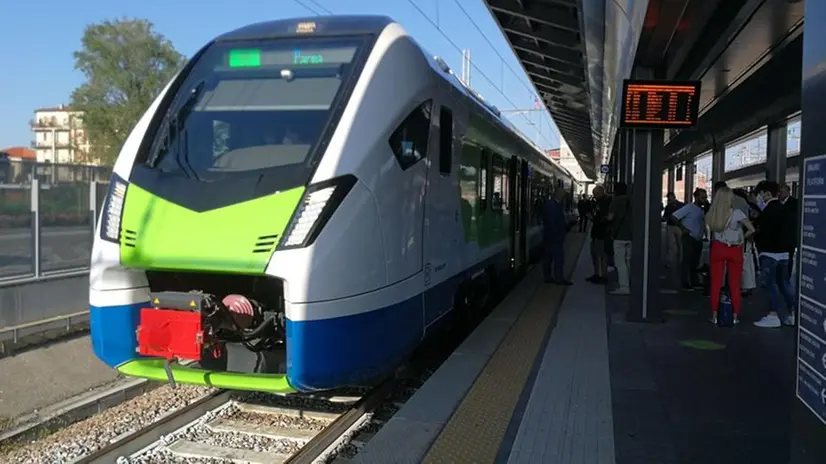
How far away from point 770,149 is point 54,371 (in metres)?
15.4

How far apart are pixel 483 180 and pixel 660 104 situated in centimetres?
226

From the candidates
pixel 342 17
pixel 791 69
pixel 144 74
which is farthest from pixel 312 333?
pixel 144 74

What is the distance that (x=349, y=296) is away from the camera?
4.81m

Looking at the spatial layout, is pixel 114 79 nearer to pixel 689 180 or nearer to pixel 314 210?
pixel 689 180

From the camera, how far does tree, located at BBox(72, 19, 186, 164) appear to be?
175 ft

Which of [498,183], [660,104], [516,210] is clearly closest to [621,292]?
[516,210]

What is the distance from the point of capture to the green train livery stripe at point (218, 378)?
4727 mm

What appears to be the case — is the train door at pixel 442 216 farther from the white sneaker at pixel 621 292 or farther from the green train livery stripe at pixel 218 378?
the white sneaker at pixel 621 292

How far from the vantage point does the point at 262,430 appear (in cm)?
573

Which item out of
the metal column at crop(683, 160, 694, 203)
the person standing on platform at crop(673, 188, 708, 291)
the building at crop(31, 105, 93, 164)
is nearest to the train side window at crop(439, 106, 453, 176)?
the person standing on platform at crop(673, 188, 708, 291)

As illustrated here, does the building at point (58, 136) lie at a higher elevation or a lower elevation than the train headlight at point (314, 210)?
higher

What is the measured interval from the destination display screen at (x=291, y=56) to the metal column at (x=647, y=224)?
4.77 metres

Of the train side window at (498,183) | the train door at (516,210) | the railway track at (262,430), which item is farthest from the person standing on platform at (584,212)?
the railway track at (262,430)

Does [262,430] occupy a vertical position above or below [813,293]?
below
